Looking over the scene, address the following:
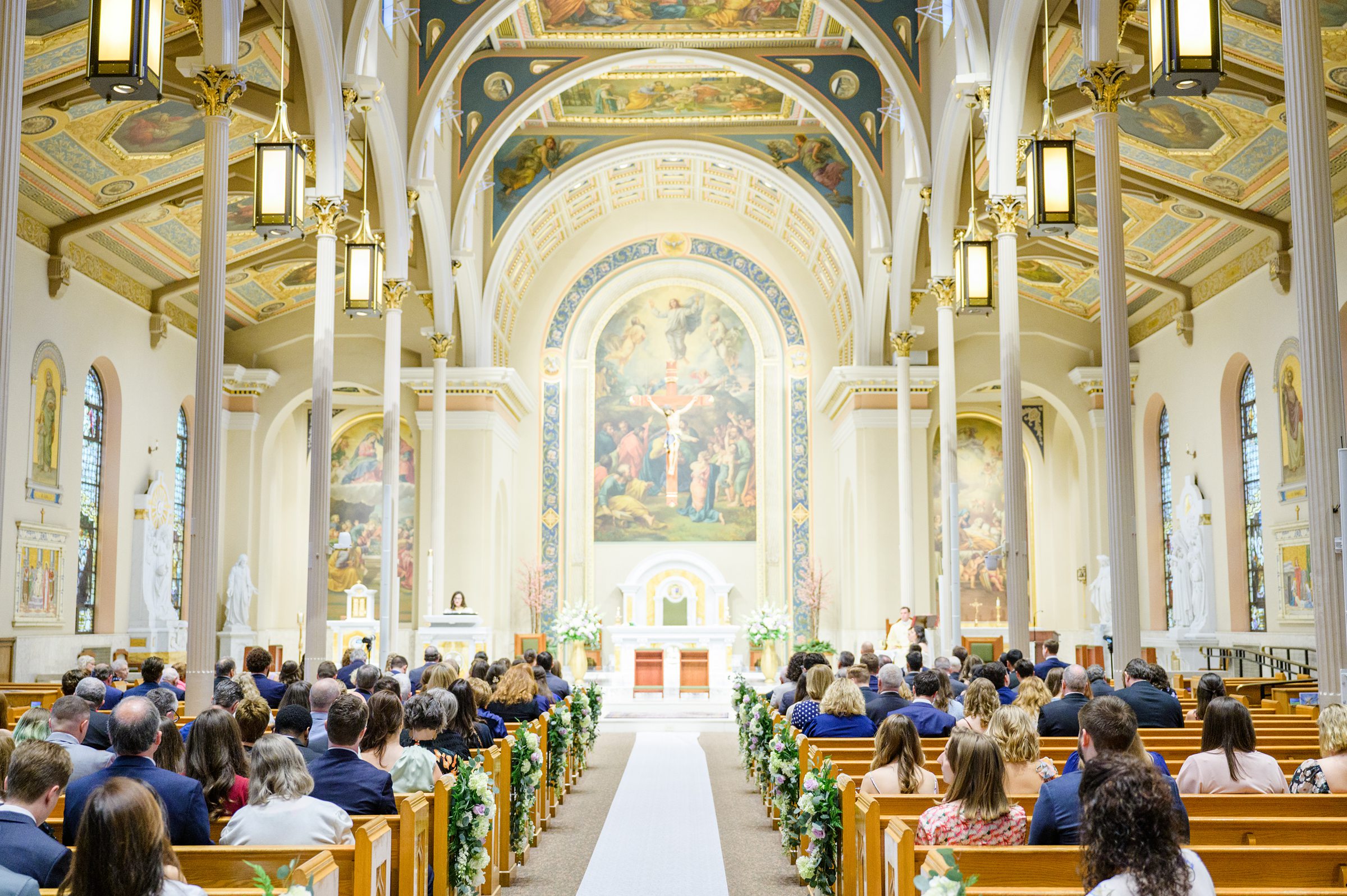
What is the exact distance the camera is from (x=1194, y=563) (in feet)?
65.3

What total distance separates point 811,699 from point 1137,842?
7152 mm

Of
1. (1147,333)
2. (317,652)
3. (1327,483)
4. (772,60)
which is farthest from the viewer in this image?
(1147,333)

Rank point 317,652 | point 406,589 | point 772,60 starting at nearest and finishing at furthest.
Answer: point 317,652, point 772,60, point 406,589

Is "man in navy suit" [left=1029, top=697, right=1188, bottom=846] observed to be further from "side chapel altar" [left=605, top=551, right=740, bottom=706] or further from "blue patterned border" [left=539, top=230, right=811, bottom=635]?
"blue patterned border" [left=539, top=230, right=811, bottom=635]

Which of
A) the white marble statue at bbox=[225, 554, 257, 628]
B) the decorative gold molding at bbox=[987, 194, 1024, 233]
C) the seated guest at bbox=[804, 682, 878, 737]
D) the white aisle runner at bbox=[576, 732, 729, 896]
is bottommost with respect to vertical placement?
the white aisle runner at bbox=[576, 732, 729, 896]

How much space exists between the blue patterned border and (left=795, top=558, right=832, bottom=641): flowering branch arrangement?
2.97ft

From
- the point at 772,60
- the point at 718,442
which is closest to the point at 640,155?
the point at 772,60

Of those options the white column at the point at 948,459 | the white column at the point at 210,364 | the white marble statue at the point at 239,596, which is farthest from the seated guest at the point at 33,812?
the white marble statue at the point at 239,596

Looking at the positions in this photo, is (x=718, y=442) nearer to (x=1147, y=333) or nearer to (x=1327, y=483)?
(x=1147, y=333)

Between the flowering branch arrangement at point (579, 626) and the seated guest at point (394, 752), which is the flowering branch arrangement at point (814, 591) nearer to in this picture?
the flowering branch arrangement at point (579, 626)

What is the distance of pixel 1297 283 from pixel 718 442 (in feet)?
69.4

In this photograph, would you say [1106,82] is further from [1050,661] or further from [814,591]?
[814,591]

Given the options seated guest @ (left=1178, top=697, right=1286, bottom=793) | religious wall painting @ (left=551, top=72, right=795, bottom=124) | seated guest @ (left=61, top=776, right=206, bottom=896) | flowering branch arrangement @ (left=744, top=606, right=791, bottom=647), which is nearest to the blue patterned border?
flowering branch arrangement @ (left=744, top=606, right=791, bottom=647)

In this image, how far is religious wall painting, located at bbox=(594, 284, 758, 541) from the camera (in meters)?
28.8
